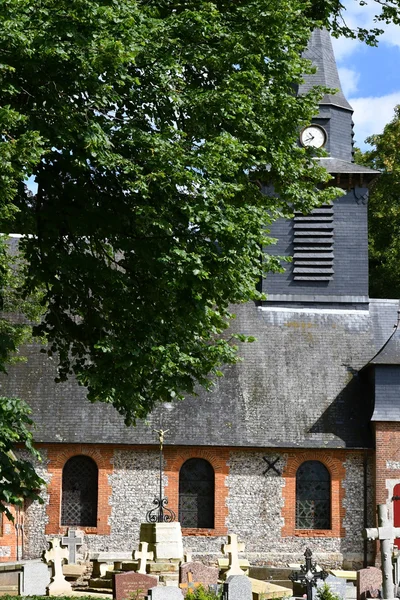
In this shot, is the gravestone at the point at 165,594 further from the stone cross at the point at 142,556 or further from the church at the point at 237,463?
the church at the point at 237,463

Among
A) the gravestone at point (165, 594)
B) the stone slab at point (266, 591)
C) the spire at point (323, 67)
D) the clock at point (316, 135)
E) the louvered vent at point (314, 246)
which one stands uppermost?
the spire at point (323, 67)

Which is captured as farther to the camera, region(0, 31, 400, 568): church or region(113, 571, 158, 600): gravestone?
region(0, 31, 400, 568): church

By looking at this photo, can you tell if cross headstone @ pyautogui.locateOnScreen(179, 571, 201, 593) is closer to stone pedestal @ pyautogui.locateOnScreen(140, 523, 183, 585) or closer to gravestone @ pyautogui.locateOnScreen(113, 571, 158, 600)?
gravestone @ pyautogui.locateOnScreen(113, 571, 158, 600)

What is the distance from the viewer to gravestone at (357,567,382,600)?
17.9 meters

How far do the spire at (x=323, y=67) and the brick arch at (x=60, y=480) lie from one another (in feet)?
39.2

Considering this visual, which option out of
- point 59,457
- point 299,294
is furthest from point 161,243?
point 299,294

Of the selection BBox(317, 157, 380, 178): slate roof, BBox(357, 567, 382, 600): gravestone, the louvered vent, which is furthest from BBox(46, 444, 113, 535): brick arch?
BBox(317, 157, 380, 178): slate roof

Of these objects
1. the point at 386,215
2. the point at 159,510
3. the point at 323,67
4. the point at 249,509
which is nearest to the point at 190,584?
the point at 159,510

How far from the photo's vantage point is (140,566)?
20.1 m

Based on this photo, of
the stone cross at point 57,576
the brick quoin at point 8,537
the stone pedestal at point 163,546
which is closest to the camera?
the stone cross at point 57,576

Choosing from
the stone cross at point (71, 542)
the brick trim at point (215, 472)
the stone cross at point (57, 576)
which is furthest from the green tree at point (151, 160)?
the brick trim at point (215, 472)

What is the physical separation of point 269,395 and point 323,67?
32.5 feet

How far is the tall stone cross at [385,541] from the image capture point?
13914 millimetres

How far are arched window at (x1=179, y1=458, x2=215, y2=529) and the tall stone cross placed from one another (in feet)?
41.2
